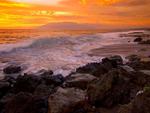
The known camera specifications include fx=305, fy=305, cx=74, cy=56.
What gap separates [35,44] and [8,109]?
1335 inches

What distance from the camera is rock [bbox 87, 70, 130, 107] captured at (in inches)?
383

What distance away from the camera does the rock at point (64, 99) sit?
30.2 ft

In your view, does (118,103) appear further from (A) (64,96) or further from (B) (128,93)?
(A) (64,96)

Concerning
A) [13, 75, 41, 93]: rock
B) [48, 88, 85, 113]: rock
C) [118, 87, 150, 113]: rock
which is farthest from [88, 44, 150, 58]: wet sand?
[118, 87, 150, 113]: rock

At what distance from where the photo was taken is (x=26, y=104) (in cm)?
1035

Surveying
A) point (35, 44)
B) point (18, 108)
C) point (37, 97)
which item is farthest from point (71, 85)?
point (35, 44)

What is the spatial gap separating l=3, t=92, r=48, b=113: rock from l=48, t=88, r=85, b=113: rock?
0.95 metres

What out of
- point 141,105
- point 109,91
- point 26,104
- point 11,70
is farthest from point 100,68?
point 141,105

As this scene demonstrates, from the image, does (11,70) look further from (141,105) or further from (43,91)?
(141,105)

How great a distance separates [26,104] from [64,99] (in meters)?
1.65

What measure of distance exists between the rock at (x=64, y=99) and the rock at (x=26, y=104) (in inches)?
37.6

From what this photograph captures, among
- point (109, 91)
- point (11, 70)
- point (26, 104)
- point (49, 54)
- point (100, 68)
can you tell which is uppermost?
point (109, 91)

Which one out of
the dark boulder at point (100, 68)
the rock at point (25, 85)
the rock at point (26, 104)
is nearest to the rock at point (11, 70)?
the dark boulder at point (100, 68)

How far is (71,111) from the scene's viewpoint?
9.26m
